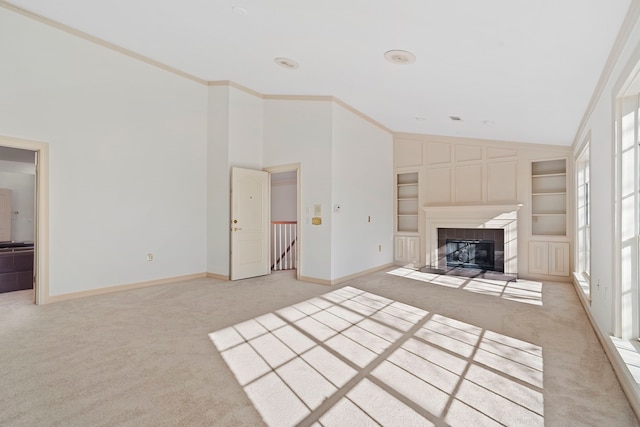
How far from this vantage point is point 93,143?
4.27 m

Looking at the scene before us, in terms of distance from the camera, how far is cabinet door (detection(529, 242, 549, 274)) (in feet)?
18.1

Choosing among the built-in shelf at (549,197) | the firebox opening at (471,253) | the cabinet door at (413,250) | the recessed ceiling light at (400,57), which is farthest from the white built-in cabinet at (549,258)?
the recessed ceiling light at (400,57)

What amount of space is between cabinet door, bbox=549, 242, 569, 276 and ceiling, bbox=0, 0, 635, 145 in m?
1.75

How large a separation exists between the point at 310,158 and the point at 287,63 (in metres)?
1.59

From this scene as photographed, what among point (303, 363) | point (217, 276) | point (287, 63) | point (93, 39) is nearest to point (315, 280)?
point (217, 276)

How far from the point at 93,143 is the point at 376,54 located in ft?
12.5

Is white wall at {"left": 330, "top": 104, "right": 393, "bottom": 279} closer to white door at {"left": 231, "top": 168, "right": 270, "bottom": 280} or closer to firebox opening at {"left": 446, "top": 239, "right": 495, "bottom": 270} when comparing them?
firebox opening at {"left": 446, "top": 239, "right": 495, "bottom": 270}

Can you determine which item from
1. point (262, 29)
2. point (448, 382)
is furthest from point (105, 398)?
point (262, 29)

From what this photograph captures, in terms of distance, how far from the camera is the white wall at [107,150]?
3.77m

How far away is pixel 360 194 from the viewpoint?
19.1ft

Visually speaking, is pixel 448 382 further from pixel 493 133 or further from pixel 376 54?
pixel 493 133

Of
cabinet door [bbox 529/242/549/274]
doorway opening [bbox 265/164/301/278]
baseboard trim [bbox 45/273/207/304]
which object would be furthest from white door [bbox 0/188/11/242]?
cabinet door [bbox 529/242/549/274]

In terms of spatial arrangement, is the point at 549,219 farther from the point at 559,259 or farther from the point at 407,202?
the point at 407,202

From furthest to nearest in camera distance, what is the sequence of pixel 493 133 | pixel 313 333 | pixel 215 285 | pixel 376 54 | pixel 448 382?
pixel 493 133
pixel 215 285
pixel 376 54
pixel 313 333
pixel 448 382
